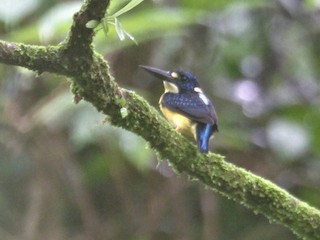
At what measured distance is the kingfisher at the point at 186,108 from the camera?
2.18m

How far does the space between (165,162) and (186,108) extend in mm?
1395

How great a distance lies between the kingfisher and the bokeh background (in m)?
0.91

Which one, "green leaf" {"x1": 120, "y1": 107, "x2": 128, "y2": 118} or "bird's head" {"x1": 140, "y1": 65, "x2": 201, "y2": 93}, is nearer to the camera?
"green leaf" {"x1": 120, "y1": 107, "x2": 128, "y2": 118}

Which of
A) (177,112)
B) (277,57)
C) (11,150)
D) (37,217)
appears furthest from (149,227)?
(177,112)

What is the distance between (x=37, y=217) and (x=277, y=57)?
1555 mm

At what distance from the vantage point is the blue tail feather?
6.53 ft

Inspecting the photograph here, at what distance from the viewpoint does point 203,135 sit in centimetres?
210

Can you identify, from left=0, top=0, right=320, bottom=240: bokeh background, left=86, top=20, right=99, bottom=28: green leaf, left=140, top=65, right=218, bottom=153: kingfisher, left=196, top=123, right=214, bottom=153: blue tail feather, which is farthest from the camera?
left=0, top=0, right=320, bottom=240: bokeh background

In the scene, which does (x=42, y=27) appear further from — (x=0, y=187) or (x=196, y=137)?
(x=0, y=187)

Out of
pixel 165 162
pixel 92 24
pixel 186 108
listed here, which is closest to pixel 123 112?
pixel 92 24

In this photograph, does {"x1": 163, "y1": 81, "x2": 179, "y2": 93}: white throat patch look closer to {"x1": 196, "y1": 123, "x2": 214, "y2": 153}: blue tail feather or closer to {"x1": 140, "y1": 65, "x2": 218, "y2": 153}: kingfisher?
{"x1": 140, "y1": 65, "x2": 218, "y2": 153}: kingfisher

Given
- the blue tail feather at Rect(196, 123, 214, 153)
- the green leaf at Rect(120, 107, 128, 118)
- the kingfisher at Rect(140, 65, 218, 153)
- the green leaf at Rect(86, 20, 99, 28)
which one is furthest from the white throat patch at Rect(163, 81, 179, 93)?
the green leaf at Rect(86, 20, 99, 28)

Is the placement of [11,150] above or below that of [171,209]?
above

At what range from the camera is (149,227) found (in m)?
3.77
